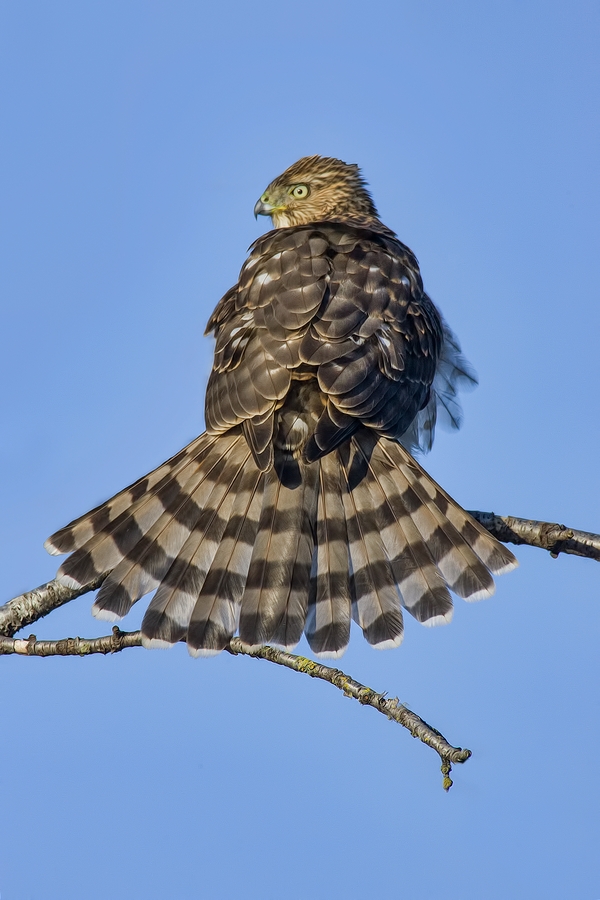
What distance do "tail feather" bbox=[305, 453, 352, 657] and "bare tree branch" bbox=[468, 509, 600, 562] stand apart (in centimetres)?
69

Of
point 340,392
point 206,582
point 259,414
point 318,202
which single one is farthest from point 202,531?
point 318,202

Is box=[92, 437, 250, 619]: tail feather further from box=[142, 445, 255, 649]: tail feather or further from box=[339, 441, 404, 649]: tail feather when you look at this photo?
box=[339, 441, 404, 649]: tail feather

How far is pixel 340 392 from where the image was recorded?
14.0 ft

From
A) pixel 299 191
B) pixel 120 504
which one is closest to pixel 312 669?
pixel 120 504

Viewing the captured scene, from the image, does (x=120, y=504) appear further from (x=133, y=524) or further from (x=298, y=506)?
(x=298, y=506)

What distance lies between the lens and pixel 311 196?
6633 mm

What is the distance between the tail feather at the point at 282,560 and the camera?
4.38m

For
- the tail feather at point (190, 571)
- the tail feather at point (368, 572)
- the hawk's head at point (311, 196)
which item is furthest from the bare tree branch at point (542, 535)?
the hawk's head at point (311, 196)

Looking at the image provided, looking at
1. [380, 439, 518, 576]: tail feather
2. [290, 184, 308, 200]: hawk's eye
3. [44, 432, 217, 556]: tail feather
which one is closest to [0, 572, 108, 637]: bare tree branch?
[44, 432, 217, 556]: tail feather

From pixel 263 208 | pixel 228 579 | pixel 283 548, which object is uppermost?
pixel 263 208

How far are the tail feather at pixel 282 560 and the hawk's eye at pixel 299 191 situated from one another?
2.67 m

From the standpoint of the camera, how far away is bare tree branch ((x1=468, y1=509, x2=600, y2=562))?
4.27 m

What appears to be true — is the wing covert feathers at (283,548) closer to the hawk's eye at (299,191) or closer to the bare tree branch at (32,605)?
the bare tree branch at (32,605)

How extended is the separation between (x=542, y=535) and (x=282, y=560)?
122 centimetres
